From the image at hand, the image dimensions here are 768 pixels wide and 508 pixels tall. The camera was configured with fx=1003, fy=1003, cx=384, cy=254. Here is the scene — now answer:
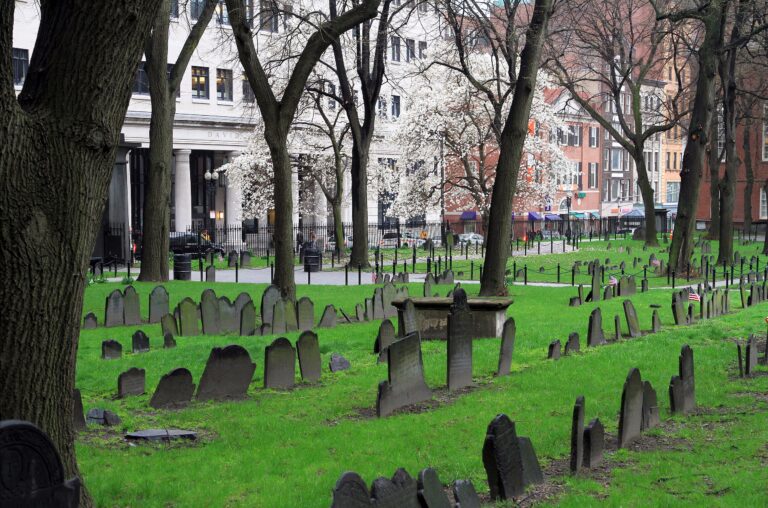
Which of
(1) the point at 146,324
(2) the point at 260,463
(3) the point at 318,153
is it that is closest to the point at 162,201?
(1) the point at 146,324

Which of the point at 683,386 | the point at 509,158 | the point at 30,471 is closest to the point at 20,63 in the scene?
the point at 509,158

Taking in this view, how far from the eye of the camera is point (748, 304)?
22.6 meters

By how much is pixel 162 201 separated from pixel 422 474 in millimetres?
21484

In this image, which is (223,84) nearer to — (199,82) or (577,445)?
(199,82)

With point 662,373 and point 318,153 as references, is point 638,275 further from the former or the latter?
point 318,153

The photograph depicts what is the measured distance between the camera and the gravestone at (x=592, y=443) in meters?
7.91

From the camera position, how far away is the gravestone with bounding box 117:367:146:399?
445 inches

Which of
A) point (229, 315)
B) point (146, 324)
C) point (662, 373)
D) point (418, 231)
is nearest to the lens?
point (662, 373)

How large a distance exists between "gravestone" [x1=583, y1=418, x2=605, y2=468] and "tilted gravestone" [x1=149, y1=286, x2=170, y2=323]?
1183 centimetres

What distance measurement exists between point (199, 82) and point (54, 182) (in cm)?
5317

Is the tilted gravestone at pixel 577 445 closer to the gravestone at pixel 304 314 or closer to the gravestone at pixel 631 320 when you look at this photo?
the gravestone at pixel 631 320

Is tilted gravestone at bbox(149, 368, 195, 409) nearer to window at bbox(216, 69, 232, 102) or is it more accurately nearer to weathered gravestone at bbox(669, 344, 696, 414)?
weathered gravestone at bbox(669, 344, 696, 414)

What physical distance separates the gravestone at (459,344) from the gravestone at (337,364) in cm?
198

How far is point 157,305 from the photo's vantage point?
18516mm
